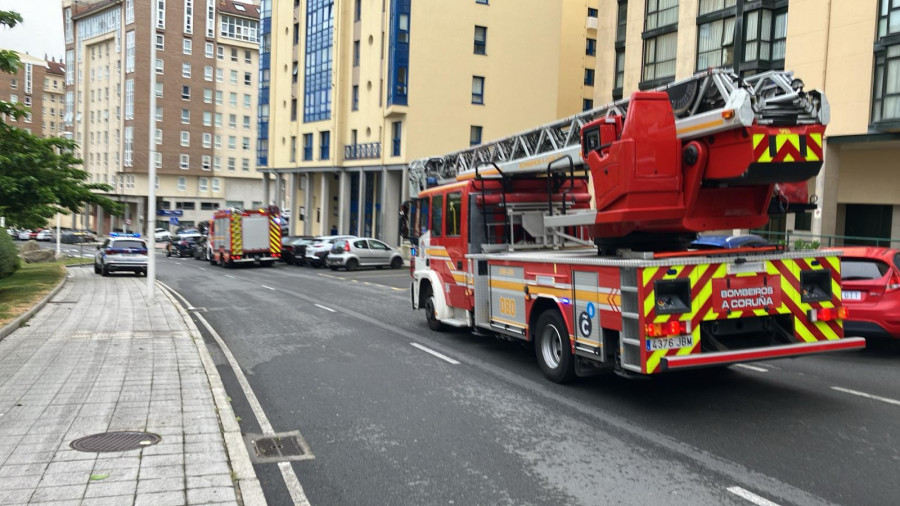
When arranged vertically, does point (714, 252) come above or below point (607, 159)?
below

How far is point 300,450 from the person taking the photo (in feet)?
20.5

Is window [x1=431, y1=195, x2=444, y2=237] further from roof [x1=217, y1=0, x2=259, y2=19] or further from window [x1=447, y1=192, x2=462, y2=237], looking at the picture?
roof [x1=217, y1=0, x2=259, y2=19]

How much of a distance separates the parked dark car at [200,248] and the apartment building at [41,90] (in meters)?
82.6

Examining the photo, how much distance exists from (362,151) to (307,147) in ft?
26.8

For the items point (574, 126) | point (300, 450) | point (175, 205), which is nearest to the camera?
point (300, 450)

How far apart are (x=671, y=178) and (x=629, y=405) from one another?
8.08 feet

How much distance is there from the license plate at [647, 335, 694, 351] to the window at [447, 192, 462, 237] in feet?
17.2

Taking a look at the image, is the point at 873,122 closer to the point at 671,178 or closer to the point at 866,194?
the point at 866,194

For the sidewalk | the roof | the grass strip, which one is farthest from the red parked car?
the roof

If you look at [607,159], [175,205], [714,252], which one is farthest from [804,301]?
[175,205]

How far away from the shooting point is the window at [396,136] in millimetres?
43906

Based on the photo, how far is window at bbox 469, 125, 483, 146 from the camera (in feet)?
148

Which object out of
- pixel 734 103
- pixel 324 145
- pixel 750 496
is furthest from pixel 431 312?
pixel 324 145

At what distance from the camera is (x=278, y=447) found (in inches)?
249
